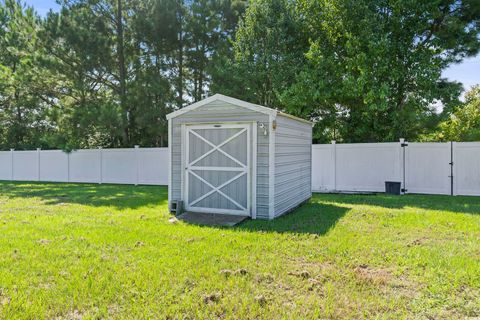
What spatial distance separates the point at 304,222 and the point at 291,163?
1680mm

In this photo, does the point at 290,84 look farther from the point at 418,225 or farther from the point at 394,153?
the point at 418,225

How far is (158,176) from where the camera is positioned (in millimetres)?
13047

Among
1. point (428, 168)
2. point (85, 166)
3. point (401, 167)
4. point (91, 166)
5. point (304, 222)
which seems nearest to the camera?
point (304, 222)

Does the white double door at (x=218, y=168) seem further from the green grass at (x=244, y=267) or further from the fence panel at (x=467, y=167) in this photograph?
the fence panel at (x=467, y=167)

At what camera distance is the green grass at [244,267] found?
287 centimetres

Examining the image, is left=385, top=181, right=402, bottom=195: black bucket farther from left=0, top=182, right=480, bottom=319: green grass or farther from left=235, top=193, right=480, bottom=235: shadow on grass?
left=0, top=182, right=480, bottom=319: green grass

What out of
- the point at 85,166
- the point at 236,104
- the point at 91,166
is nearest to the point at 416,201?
the point at 236,104

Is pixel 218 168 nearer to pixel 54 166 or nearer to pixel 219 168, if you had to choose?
pixel 219 168

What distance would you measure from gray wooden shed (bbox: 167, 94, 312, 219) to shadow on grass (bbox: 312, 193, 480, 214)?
7.05ft

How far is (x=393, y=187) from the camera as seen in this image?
9.82 m

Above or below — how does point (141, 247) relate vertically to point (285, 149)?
below

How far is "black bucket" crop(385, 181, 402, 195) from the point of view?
32.0ft

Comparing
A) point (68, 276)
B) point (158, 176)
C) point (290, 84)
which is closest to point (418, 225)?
point (68, 276)

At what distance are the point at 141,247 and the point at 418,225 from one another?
4357 mm
